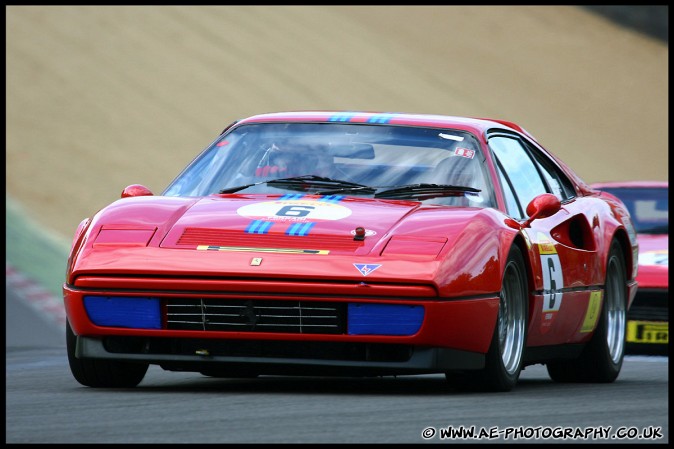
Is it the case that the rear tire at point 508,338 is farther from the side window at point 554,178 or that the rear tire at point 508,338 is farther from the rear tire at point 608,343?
the side window at point 554,178

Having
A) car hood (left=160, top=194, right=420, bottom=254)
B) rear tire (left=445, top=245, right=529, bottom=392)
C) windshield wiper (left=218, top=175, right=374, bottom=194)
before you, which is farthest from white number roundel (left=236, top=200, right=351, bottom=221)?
rear tire (left=445, top=245, right=529, bottom=392)

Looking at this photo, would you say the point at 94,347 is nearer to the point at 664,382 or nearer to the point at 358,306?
the point at 358,306

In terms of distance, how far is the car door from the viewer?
284 inches

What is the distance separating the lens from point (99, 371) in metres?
6.68

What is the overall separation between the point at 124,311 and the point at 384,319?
3.51 feet

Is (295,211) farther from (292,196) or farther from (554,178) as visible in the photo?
(554,178)

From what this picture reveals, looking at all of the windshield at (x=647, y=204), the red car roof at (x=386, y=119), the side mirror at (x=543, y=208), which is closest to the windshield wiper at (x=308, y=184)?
the red car roof at (x=386, y=119)

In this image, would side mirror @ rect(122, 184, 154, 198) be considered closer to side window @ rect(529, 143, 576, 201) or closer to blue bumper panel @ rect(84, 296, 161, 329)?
blue bumper panel @ rect(84, 296, 161, 329)

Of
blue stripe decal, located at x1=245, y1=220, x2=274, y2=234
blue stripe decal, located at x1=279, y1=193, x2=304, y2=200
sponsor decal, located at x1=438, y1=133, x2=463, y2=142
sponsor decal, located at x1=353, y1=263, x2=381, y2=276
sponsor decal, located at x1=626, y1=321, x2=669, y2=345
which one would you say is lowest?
sponsor decal, located at x1=626, y1=321, x2=669, y2=345

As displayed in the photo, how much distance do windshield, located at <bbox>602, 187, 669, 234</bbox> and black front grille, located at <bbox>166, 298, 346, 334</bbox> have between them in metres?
6.94

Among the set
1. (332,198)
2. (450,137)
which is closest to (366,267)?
(332,198)

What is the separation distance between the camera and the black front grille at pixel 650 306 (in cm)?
1136

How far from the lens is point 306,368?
6297 millimetres

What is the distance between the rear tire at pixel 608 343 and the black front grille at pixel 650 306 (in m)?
2.68
